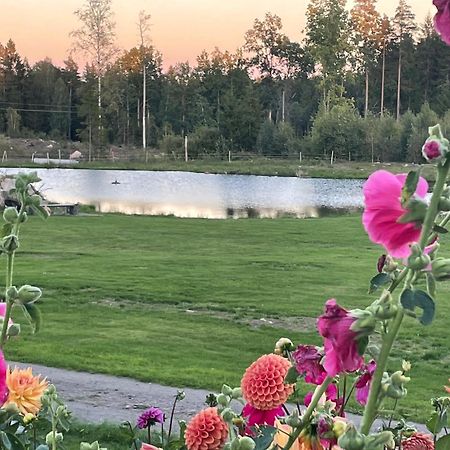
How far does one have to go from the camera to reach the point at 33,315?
2.26 feet

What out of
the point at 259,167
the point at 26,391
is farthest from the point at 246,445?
the point at 259,167

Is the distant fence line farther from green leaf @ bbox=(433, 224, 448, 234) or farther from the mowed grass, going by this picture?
green leaf @ bbox=(433, 224, 448, 234)

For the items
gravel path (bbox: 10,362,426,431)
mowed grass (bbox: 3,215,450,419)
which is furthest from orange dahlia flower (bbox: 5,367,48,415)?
gravel path (bbox: 10,362,426,431)

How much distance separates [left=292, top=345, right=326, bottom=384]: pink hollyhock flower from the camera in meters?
0.76

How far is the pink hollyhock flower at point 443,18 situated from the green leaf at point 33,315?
0.44 m

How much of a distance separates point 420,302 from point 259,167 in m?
42.8

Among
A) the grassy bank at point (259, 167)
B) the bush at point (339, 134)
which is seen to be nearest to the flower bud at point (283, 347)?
the grassy bank at point (259, 167)

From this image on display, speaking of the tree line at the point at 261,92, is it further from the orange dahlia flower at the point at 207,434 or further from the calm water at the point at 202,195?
the orange dahlia flower at the point at 207,434

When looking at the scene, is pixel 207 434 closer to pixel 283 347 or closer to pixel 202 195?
pixel 283 347

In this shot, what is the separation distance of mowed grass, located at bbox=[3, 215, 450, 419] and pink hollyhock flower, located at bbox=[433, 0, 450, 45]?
3.30m

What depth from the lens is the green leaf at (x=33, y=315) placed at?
26.8 inches

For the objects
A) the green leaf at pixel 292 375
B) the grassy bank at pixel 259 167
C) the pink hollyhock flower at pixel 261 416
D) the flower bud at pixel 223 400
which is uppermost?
the grassy bank at pixel 259 167

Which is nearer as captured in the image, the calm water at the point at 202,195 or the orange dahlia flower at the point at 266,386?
the orange dahlia flower at the point at 266,386

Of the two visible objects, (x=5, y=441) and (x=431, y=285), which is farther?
(x=5, y=441)
